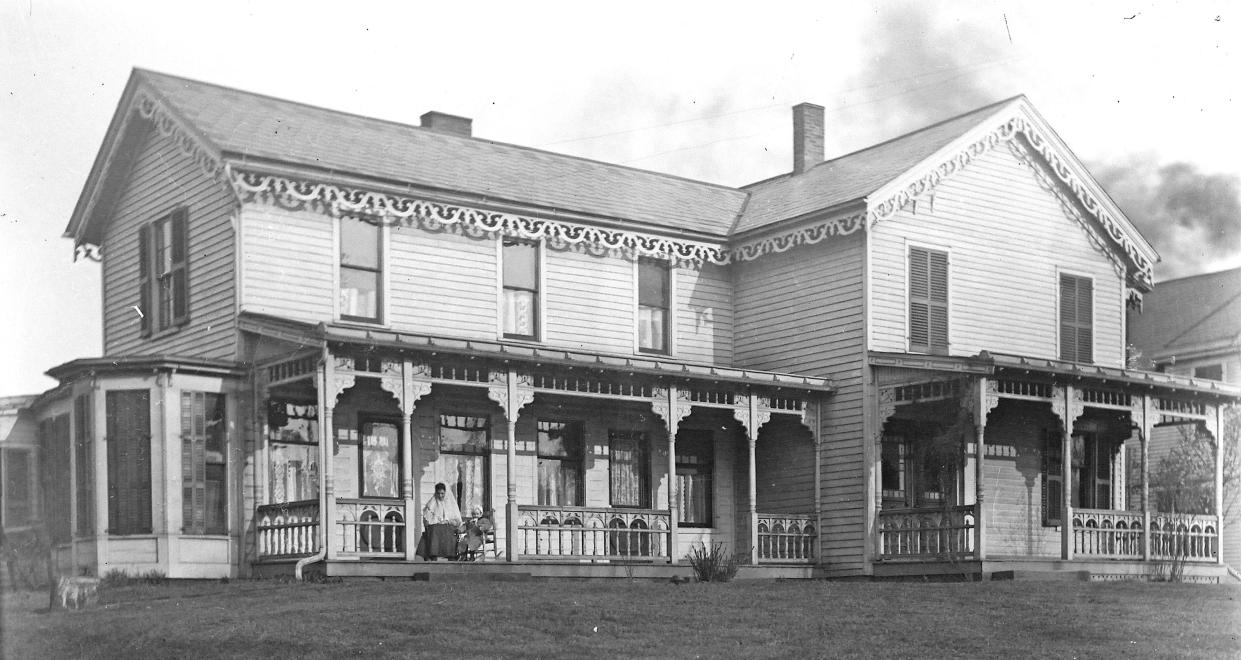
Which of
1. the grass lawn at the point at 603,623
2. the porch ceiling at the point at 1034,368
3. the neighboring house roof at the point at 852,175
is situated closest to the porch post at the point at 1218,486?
Result: the porch ceiling at the point at 1034,368

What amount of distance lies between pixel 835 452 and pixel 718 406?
2.71m

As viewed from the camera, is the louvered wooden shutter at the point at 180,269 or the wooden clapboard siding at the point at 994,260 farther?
the wooden clapboard siding at the point at 994,260

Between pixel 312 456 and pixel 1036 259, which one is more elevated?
pixel 1036 259

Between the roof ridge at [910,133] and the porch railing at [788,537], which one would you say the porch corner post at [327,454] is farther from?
the roof ridge at [910,133]

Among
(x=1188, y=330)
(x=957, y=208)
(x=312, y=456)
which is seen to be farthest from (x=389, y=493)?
(x=1188, y=330)

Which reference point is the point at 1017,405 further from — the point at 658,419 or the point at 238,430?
the point at 238,430

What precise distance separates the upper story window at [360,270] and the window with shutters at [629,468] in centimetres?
500

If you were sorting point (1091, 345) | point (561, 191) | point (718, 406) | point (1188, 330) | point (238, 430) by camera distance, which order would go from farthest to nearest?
point (1188, 330), point (1091, 345), point (561, 191), point (718, 406), point (238, 430)

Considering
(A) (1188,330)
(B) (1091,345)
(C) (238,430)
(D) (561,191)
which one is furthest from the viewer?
(A) (1188,330)

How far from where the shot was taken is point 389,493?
81.4ft

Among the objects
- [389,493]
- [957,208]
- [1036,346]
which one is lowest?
[389,493]

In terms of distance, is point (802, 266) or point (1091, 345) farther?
point (1091, 345)

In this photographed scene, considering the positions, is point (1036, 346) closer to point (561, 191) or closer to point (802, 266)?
point (802, 266)

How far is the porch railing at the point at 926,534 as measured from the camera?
25562 mm
